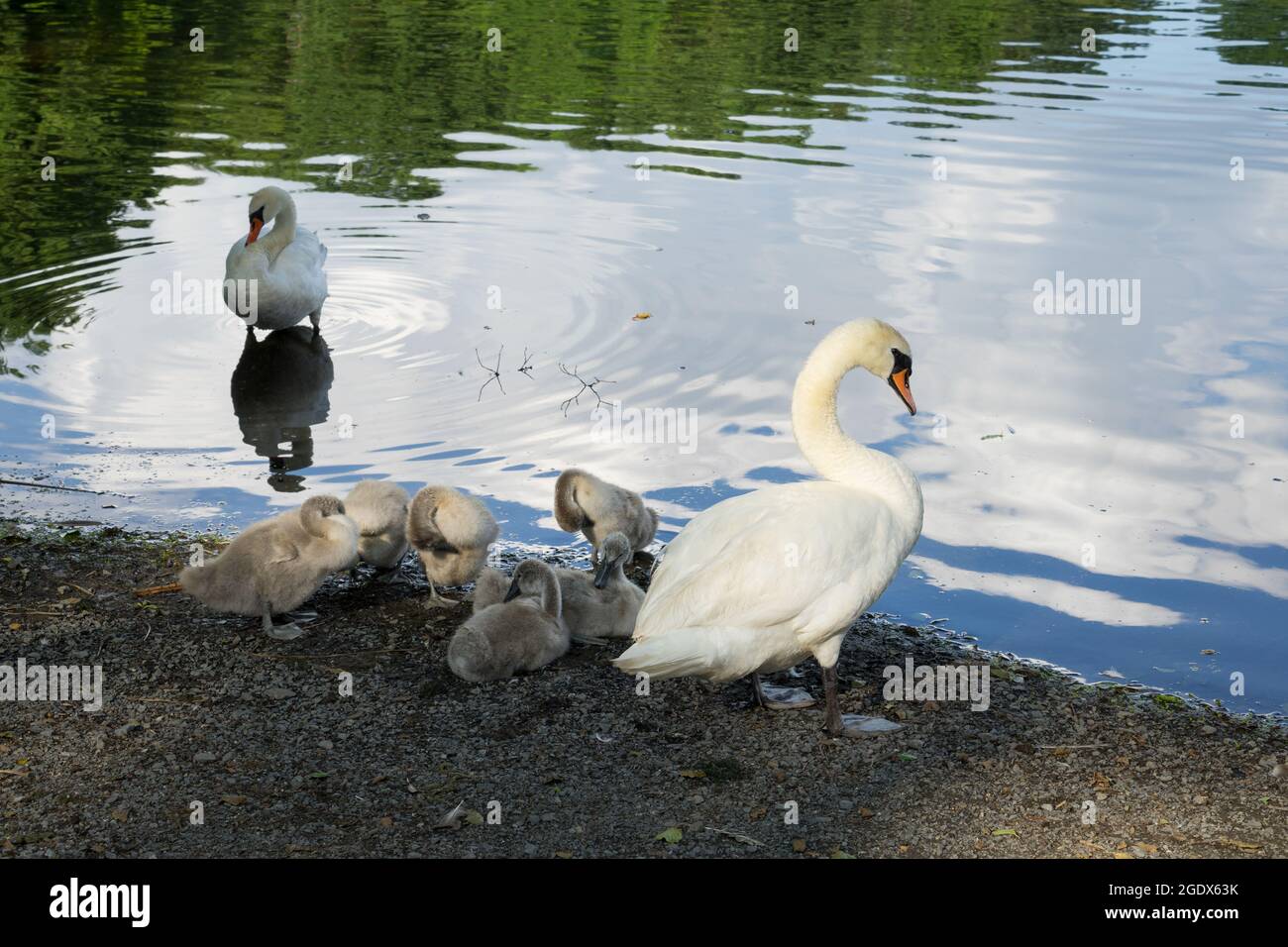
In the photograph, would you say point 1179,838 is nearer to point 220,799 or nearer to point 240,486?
point 220,799

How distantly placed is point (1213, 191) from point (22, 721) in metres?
14.7

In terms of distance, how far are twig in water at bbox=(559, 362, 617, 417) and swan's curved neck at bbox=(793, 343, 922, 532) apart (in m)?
4.13

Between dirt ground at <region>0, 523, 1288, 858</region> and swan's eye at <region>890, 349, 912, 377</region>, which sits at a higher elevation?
swan's eye at <region>890, 349, 912, 377</region>

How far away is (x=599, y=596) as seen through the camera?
7.18 m

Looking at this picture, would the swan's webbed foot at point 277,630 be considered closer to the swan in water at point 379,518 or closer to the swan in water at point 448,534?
the swan in water at point 379,518

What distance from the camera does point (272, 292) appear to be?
38.9 feet

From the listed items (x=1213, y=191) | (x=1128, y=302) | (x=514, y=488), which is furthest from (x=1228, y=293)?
(x=514, y=488)

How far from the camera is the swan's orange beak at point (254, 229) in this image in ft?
40.9

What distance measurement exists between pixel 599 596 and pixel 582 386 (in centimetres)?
392

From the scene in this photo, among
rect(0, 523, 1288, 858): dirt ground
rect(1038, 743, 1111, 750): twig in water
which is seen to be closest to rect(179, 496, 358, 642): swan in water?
rect(0, 523, 1288, 858): dirt ground

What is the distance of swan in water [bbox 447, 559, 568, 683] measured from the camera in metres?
6.68

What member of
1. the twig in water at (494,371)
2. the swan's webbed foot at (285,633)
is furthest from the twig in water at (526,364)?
the swan's webbed foot at (285,633)

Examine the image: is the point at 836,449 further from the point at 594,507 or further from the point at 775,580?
the point at 594,507

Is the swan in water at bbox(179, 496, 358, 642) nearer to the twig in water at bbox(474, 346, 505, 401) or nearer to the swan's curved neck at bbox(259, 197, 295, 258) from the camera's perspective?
the twig in water at bbox(474, 346, 505, 401)
